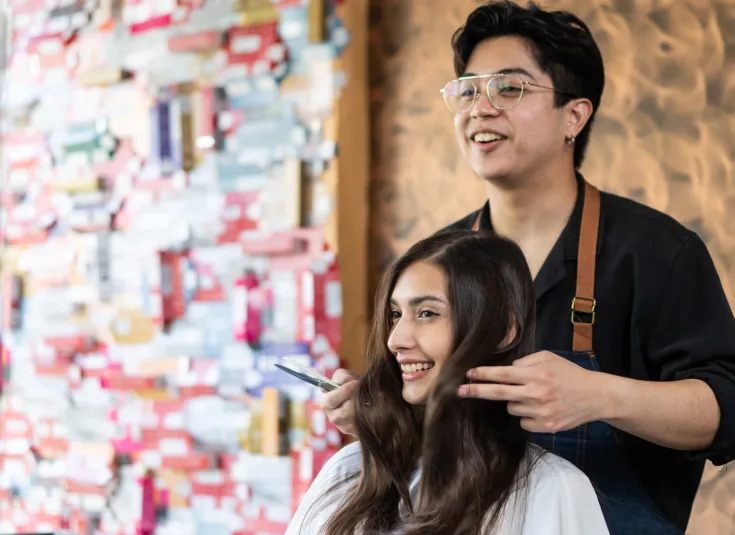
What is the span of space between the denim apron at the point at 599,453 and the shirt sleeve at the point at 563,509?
220 millimetres

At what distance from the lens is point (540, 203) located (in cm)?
182

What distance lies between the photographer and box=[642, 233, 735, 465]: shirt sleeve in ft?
5.08

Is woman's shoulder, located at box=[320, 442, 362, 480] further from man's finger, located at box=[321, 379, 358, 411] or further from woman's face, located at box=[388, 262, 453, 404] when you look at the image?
woman's face, located at box=[388, 262, 453, 404]

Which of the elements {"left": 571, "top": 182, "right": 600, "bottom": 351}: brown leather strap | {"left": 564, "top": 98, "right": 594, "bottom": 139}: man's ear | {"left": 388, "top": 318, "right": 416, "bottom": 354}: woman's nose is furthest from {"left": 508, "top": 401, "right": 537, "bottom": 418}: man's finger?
{"left": 564, "top": 98, "right": 594, "bottom": 139}: man's ear

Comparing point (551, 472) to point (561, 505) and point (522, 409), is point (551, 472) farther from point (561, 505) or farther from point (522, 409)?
point (522, 409)

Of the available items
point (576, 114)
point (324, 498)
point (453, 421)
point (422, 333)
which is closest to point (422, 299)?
point (422, 333)

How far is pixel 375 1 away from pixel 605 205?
1.25 meters

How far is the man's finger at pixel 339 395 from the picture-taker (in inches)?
67.2

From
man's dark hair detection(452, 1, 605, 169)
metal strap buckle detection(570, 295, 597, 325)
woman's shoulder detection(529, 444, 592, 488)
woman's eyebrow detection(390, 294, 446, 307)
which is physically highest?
man's dark hair detection(452, 1, 605, 169)

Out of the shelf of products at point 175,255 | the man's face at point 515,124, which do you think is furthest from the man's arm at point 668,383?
the shelf of products at point 175,255

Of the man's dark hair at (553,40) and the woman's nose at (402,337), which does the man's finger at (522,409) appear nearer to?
the woman's nose at (402,337)

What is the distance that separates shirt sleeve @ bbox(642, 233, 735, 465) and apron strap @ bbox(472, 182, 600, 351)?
4.5 inches

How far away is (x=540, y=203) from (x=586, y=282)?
0.71ft

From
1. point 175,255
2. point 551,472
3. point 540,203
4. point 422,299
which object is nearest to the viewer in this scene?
point 551,472
